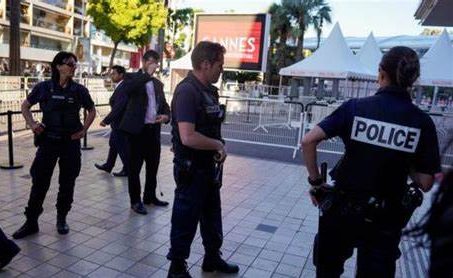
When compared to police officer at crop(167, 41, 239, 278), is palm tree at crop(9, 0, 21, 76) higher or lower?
higher

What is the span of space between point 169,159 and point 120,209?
3.25 meters

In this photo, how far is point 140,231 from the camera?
453 cm

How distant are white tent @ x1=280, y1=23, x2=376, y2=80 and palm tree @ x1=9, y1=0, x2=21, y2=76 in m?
9.99

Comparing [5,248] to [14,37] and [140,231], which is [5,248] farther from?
[14,37]

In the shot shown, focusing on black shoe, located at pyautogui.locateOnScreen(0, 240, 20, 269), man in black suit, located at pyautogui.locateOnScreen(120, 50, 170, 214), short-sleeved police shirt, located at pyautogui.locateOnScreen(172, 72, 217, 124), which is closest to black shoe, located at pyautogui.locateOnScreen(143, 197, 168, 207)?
man in black suit, located at pyautogui.locateOnScreen(120, 50, 170, 214)

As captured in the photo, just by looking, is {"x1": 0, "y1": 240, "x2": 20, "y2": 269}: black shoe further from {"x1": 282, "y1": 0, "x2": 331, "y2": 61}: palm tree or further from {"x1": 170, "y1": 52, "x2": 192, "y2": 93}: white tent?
{"x1": 282, "y1": 0, "x2": 331, "y2": 61}: palm tree

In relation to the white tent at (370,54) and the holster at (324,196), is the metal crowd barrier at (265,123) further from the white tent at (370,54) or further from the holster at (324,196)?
the white tent at (370,54)

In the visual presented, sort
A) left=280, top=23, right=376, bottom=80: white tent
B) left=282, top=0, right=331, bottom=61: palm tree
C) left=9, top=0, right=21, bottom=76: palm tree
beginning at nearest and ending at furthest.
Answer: left=280, top=23, right=376, bottom=80: white tent < left=9, top=0, right=21, bottom=76: palm tree < left=282, top=0, right=331, bottom=61: palm tree

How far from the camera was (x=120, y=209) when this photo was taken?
17.1 feet

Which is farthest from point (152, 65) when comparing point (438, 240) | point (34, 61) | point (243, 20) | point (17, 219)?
point (34, 61)

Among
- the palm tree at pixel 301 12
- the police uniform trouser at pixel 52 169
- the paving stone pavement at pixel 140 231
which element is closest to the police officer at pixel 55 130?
the police uniform trouser at pixel 52 169

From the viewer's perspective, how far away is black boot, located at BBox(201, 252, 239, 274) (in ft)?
12.0

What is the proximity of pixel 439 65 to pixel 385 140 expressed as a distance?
16.3 metres

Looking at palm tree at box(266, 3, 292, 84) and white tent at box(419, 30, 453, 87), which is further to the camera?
palm tree at box(266, 3, 292, 84)
